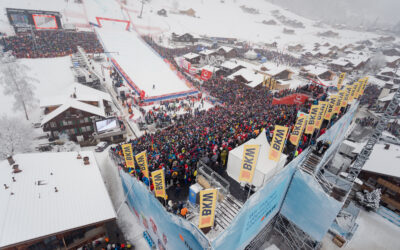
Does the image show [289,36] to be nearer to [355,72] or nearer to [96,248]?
[355,72]

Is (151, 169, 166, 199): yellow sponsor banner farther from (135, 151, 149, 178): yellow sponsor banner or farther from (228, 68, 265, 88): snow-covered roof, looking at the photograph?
(228, 68, 265, 88): snow-covered roof

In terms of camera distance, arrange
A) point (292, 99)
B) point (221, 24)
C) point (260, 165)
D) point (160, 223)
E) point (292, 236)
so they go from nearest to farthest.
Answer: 1. point (160, 223)
2. point (260, 165)
3. point (292, 236)
4. point (292, 99)
5. point (221, 24)

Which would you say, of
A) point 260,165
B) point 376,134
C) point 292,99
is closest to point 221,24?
point 292,99

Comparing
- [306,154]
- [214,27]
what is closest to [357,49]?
[214,27]

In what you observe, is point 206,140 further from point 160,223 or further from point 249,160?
point 160,223

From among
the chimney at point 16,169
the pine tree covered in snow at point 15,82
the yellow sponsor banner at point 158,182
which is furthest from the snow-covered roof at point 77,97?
the yellow sponsor banner at point 158,182

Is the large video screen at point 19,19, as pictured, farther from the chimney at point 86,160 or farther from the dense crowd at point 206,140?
the chimney at point 86,160

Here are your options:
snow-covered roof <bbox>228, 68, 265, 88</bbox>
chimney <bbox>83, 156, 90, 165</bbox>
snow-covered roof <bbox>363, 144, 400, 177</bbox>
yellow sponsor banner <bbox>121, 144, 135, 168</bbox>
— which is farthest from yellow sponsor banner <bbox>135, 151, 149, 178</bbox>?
snow-covered roof <bbox>228, 68, 265, 88</bbox>
